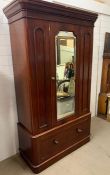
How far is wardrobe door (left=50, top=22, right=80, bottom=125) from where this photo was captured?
5.26 feet

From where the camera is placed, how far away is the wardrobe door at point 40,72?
142 centimetres

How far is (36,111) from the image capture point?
63.0 inches

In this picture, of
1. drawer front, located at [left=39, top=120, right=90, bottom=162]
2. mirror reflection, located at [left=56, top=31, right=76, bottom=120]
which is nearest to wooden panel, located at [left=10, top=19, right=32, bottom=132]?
drawer front, located at [left=39, top=120, right=90, bottom=162]

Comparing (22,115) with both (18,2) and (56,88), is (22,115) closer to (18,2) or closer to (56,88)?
(56,88)

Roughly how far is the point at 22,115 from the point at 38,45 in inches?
33.7

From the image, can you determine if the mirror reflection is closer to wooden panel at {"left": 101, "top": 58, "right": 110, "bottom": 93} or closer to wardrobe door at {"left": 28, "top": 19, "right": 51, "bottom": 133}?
wardrobe door at {"left": 28, "top": 19, "right": 51, "bottom": 133}

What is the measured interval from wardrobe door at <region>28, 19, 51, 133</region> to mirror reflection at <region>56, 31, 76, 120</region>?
0.18 m

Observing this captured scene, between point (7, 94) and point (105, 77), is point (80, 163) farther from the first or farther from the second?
point (105, 77)

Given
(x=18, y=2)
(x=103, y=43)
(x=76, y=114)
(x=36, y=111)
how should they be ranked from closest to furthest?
1. (x=18, y=2)
2. (x=36, y=111)
3. (x=76, y=114)
4. (x=103, y=43)

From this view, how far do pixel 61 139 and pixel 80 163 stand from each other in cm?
38

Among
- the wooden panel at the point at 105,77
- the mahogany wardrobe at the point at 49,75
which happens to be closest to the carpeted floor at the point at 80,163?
the mahogany wardrobe at the point at 49,75

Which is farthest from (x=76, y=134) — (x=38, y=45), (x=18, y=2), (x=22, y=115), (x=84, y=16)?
(x=18, y=2)

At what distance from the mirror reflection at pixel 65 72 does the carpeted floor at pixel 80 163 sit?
593 mm

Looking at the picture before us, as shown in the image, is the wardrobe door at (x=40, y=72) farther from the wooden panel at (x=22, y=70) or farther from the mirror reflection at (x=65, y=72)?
the mirror reflection at (x=65, y=72)
